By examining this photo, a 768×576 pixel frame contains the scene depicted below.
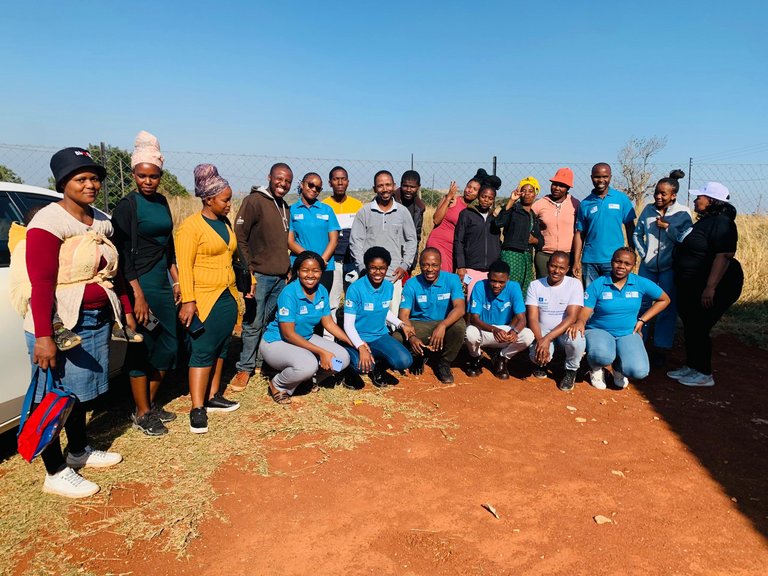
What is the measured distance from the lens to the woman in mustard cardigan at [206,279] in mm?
3680

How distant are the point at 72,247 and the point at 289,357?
2.02 metres

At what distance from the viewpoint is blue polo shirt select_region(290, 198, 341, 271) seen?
512cm

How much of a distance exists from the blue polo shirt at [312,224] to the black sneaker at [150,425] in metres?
2.01

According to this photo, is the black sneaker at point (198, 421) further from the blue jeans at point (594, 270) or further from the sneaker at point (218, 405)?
the blue jeans at point (594, 270)

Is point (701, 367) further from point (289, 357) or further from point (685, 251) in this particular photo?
point (289, 357)

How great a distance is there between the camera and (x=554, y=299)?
17.2ft

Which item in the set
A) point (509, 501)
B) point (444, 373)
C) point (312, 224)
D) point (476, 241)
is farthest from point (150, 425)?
point (476, 241)

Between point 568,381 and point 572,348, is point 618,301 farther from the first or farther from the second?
point 568,381

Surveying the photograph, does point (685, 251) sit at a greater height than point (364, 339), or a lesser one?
greater

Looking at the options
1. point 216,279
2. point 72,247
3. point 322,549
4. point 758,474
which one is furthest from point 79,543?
point 758,474

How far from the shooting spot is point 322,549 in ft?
8.80

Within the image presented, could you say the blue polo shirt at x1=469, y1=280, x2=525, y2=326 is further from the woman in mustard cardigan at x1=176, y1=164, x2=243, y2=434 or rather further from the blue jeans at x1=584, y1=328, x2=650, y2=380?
the woman in mustard cardigan at x1=176, y1=164, x2=243, y2=434

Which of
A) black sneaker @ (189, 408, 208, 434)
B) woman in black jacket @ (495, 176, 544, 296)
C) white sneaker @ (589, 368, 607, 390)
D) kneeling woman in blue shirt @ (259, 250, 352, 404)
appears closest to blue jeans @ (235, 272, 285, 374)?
kneeling woman in blue shirt @ (259, 250, 352, 404)

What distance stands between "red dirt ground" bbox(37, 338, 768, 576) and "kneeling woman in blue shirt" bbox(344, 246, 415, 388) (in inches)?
20.6
